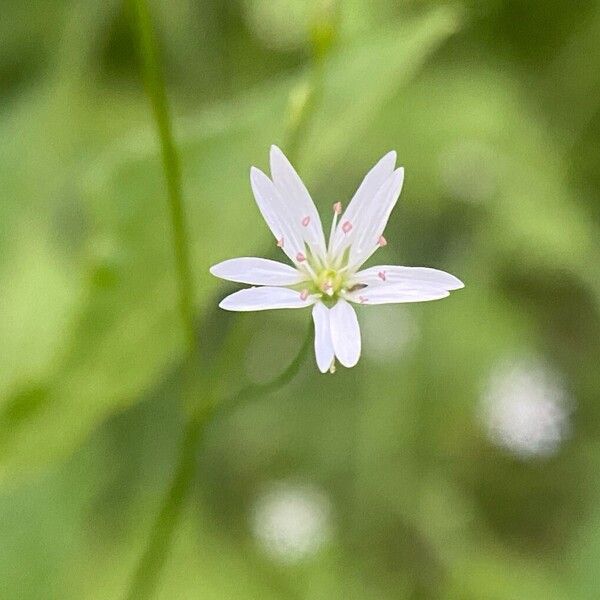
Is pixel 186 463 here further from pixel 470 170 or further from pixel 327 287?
pixel 470 170

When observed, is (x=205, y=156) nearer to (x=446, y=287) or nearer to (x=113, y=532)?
(x=446, y=287)

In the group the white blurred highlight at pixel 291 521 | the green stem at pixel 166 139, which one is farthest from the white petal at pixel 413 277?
the white blurred highlight at pixel 291 521

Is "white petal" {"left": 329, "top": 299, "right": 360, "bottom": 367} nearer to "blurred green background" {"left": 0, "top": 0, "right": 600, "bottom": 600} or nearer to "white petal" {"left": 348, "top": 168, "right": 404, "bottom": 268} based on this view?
"white petal" {"left": 348, "top": 168, "right": 404, "bottom": 268}

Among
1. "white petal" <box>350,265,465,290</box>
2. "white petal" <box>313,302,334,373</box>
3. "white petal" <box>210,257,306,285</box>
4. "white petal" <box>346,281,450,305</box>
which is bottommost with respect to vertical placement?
"white petal" <box>313,302,334,373</box>

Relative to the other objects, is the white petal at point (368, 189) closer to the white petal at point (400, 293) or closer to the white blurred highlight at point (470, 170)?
the white petal at point (400, 293)

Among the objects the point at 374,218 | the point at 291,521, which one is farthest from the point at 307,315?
the point at 374,218

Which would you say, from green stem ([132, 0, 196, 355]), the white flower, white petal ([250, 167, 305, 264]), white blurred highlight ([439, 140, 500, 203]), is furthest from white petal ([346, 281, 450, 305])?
white blurred highlight ([439, 140, 500, 203])

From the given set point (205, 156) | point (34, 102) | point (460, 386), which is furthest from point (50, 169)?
point (460, 386)
